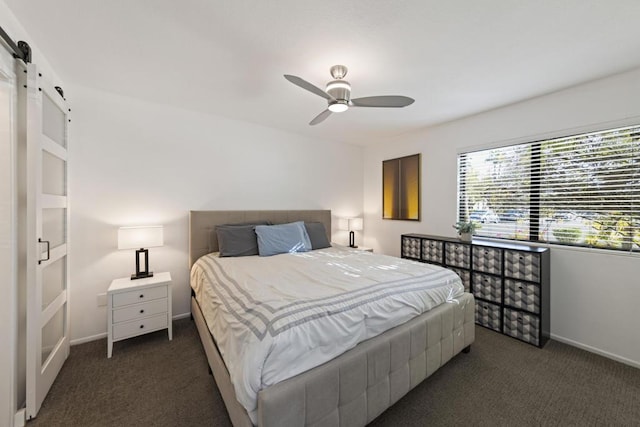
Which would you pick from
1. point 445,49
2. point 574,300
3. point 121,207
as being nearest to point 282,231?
point 121,207

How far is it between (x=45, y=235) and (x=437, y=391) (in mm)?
3178

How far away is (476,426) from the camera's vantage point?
61.1 inches

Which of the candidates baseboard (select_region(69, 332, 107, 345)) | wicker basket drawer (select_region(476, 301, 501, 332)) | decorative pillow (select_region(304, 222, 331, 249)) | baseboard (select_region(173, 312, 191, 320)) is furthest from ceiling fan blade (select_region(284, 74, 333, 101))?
baseboard (select_region(69, 332, 107, 345))

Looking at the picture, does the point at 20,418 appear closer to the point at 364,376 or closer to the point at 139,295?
the point at 139,295

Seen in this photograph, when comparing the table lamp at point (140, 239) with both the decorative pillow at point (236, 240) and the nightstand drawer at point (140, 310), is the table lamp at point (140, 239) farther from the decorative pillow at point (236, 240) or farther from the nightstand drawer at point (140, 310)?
the decorative pillow at point (236, 240)

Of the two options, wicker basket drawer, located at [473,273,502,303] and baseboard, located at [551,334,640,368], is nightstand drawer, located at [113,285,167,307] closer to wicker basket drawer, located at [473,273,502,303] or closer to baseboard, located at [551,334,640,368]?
wicker basket drawer, located at [473,273,502,303]

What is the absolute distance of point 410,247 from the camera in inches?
144

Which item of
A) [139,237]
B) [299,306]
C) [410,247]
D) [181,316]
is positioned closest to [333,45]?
[299,306]

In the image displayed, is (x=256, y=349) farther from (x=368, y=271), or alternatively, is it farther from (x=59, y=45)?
(x=59, y=45)

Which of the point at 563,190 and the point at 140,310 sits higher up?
the point at 563,190

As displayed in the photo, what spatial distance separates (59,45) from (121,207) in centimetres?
149

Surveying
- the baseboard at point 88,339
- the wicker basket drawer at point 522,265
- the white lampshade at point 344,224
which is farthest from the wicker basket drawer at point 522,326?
the baseboard at point 88,339

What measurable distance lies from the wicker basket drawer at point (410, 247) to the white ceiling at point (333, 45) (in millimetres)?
1877

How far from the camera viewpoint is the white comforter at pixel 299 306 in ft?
3.98
